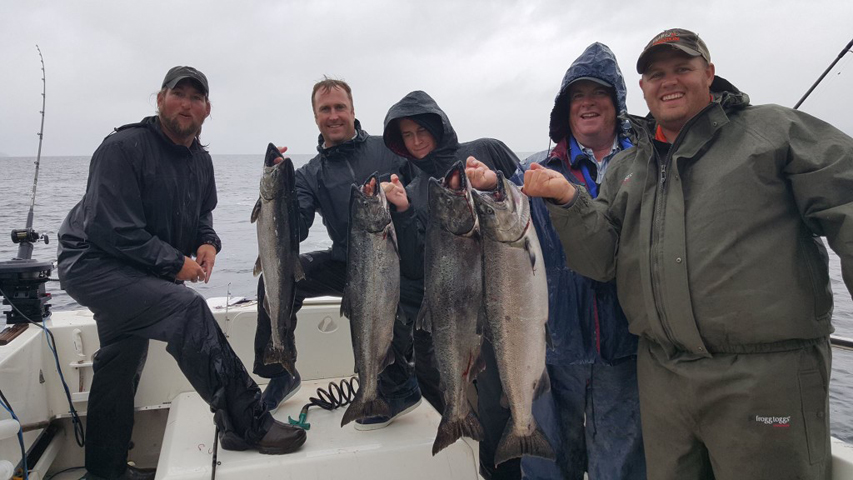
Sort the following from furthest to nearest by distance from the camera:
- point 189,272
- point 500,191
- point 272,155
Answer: point 189,272
point 272,155
point 500,191

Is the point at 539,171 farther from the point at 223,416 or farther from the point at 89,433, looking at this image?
the point at 89,433

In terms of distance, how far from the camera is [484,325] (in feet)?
10.5

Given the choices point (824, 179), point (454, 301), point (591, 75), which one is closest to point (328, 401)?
point (454, 301)

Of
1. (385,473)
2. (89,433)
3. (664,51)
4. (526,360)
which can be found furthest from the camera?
(89,433)

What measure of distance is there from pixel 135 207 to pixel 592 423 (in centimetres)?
343

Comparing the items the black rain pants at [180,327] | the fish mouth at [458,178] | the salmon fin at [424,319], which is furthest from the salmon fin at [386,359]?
the fish mouth at [458,178]

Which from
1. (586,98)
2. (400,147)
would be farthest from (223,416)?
(586,98)

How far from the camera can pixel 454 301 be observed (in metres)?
3.21

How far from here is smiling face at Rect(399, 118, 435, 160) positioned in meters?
4.24

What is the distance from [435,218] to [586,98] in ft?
4.18

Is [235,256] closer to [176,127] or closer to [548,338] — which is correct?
[176,127]

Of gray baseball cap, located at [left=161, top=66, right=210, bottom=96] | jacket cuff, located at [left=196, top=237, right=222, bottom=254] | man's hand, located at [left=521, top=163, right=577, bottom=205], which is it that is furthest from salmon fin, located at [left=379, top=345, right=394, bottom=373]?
gray baseball cap, located at [left=161, top=66, right=210, bottom=96]

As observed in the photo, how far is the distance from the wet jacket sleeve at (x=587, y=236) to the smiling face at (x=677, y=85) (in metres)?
0.59

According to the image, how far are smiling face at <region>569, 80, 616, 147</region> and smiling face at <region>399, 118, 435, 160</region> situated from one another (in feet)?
3.91
